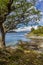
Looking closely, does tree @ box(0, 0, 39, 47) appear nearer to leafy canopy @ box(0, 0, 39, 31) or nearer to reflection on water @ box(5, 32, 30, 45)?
leafy canopy @ box(0, 0, 39, 31)

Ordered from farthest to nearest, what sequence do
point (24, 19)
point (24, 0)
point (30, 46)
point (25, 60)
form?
point (30, 46), point (24, 19), point (24, 0), point (25, 60)

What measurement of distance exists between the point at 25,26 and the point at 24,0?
132 cm

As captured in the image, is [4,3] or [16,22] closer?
[4,3]

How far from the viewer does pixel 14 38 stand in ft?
24.2

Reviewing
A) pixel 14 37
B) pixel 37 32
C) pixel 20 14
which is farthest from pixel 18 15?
pixel 37 32

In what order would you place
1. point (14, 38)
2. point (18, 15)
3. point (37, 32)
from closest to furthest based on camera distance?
point (18, 15) < point (14, 38) < point (37, 32)

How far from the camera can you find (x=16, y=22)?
7.41 meters

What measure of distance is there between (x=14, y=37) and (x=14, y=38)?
0.08 m

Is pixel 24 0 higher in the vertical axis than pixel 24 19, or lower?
higher

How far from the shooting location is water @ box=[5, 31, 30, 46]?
741cm

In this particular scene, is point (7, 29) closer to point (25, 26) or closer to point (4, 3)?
point (25, 26)

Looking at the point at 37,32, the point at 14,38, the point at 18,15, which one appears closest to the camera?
the point at 18,15

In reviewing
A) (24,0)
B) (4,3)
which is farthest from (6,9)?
(24,0)

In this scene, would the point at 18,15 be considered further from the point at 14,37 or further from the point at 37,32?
the point at 37,32
